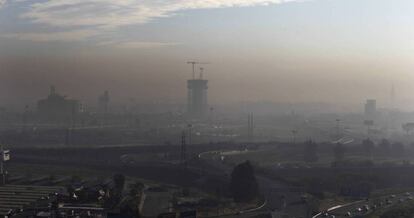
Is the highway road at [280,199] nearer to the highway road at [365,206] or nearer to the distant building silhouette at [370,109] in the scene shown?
the highway road at [365,206]

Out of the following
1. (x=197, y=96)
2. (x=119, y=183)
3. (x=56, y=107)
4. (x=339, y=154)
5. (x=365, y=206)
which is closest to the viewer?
(x=365, y=206)

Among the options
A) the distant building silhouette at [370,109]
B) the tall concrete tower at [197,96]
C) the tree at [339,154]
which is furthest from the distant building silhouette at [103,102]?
the tree at [339,154]

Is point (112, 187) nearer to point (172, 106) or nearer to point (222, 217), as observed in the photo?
point (222, 217)

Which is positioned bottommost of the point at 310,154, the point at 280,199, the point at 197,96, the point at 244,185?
the point at 280,199

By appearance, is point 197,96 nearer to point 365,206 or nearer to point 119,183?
point 119,183

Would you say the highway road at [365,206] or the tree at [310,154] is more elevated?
the tree at [310,154]

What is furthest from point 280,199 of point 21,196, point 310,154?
point 310,154

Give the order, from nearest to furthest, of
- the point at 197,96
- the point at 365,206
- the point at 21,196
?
the point at 365,206, the point at 21,196, the point at 197,96
